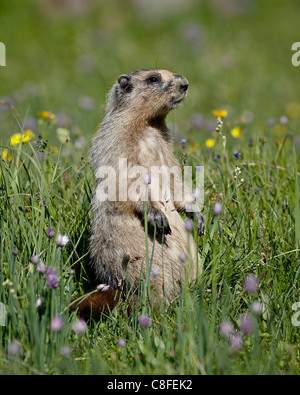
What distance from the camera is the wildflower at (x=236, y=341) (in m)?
2.50

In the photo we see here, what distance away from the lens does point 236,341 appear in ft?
8.29

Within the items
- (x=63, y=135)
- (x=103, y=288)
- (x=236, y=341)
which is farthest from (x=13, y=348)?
(x=63, y=135)

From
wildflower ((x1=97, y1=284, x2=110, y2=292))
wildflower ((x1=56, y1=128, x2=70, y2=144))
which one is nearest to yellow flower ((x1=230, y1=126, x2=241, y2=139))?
wildflower ((x1=56, y1=128, x2=70, y2=144))

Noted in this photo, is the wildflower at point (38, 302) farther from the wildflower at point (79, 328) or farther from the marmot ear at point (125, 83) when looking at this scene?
the marmot ear at point (125, 83)

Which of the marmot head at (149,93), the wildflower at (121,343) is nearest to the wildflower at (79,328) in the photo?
the wildflower at (121,343)

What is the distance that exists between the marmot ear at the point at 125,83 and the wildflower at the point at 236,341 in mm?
2141

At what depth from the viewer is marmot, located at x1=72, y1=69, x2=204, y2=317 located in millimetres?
3490

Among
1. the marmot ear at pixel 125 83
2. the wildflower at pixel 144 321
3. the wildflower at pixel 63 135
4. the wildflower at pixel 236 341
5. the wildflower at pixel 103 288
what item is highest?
the marmot ear at pixel 125 83

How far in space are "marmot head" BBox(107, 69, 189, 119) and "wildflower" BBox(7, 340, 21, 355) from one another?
6.39 feet

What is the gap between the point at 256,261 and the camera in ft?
11.0

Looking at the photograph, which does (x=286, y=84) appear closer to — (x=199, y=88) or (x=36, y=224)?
(x=199, y=88)
